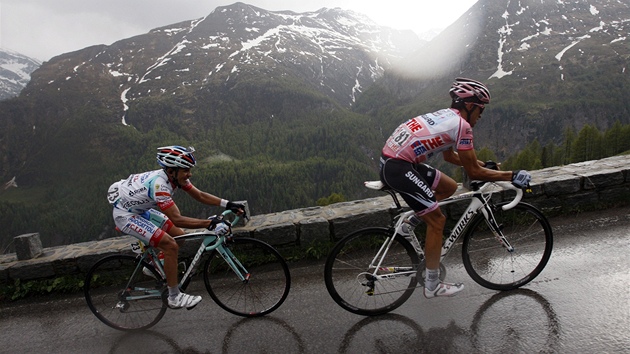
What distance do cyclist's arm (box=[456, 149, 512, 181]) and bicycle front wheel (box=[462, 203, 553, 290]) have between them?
2.01ft

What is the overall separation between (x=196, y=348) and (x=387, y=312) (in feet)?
7.76

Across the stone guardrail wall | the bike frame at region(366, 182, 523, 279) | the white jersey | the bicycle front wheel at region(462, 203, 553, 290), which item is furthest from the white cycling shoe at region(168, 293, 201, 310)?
the bicycle front wheel at region(462, 203, 553, 290)

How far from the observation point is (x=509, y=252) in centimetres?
530

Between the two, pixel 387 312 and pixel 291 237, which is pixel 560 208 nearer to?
pixel 387 312

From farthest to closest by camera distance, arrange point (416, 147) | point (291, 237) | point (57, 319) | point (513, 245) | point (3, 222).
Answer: point (3, 222) < point (291, 237) < point (57, 319) < point (513, 245) < point (416, 147)

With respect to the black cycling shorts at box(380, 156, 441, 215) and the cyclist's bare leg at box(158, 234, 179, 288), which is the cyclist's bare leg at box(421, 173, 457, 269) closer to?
the black cycling shorts at box(380, 156, 441, 215)

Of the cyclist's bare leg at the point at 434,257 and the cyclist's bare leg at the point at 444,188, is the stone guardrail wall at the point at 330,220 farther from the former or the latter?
the cyclist's bare leg at the point at 434,257

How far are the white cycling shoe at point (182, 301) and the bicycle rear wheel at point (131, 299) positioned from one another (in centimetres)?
18

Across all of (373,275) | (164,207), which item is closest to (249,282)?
(164,207)

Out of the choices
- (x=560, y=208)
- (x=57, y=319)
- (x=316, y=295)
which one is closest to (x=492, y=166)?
(x=316, y=295)

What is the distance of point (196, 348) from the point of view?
4723mm

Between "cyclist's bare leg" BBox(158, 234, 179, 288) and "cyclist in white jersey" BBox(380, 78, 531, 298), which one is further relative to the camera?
"cyclist's bare leg" BBox(158, 234, 179, 288)

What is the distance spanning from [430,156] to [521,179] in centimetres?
104

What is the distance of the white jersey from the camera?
17.0 ft
